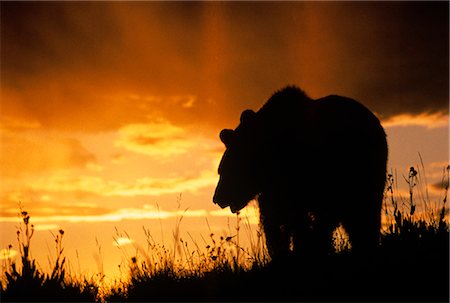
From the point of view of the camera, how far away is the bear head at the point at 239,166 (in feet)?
26.1

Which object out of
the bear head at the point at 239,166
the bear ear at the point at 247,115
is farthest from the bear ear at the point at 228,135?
the bear ear at the point at 247,115

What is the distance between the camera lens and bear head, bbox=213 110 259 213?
7965 millimetres

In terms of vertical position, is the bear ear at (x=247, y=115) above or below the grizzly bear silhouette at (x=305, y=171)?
above

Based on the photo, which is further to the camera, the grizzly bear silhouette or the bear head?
the bear head

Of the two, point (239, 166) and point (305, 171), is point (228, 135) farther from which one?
point (305, 171)

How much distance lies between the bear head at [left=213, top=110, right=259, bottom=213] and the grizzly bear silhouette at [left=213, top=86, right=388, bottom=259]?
0.04 ft

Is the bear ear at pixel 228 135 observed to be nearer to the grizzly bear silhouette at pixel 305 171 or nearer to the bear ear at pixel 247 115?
the grizzly bear silhouette at pixel 305 171

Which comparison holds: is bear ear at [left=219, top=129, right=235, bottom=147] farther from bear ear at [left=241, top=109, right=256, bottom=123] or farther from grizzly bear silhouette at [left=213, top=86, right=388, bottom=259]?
bear ear at [left=241, top=109, right=256, bottom=123]

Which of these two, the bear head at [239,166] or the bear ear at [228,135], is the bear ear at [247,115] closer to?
the bear head at [239,166]

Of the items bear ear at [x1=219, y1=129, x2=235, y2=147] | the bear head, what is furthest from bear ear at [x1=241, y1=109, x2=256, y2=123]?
bear ear at [x1=219, y1=129, x2=235, y2=147]

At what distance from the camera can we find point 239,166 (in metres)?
8.05

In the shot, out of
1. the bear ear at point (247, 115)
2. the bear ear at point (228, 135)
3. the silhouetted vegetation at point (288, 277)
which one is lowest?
the silhouetted vegetation at point (288, 277)

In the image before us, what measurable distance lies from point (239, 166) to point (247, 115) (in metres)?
0.69

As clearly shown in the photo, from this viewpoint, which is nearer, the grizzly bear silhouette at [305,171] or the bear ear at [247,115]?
the grizzly bear silhouette at [305,171]
